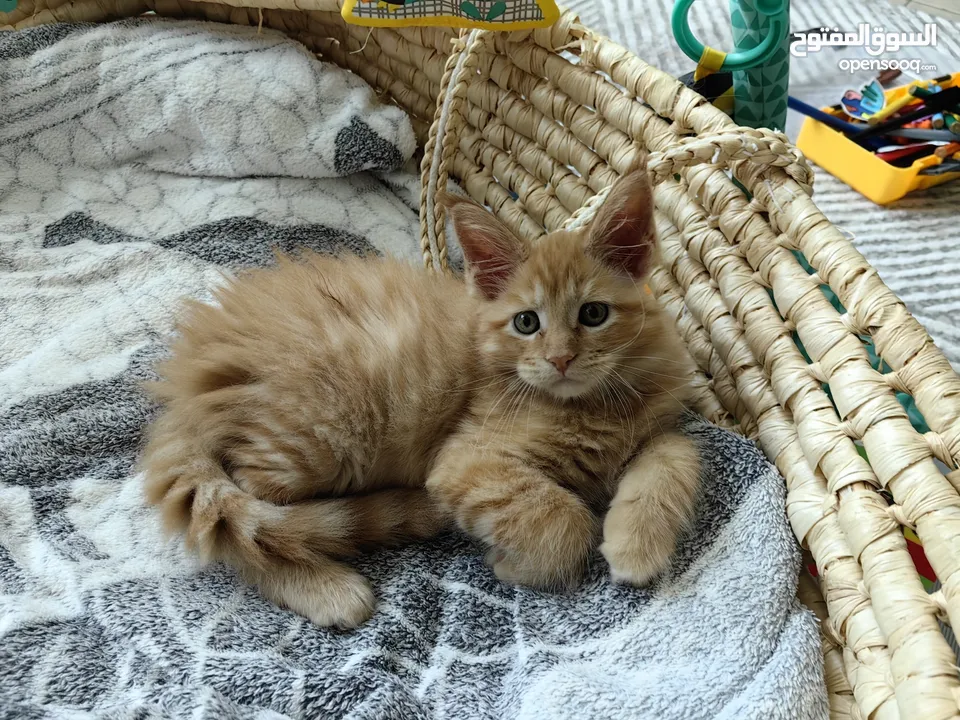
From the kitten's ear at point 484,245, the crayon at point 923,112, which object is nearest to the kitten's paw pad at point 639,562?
the kitten's ear at point 484,245

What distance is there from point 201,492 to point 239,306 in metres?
0.34

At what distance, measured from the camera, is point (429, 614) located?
117 centimetres

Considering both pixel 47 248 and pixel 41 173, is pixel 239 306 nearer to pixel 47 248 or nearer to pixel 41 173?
pixel 47 248

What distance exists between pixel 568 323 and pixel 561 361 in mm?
80

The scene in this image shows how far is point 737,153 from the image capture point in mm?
1264

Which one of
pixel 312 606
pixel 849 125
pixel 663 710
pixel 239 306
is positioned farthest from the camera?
pixel 849 125

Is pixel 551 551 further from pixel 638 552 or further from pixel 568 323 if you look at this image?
pixel 568 323

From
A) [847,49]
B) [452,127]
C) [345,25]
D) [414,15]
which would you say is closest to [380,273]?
[452,127]

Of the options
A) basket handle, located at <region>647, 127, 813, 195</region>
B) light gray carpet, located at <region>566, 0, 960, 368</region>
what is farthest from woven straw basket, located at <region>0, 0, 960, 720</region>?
light gray carpet, located at <region>566, 0, 960, 368</region>

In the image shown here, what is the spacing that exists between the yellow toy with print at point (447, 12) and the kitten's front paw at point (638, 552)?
1040 millimetres

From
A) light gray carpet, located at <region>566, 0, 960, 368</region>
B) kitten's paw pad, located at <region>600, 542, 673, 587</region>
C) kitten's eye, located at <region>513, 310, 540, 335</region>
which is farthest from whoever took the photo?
light gray carpet, located at <region>566, 0, 960, 368</region>

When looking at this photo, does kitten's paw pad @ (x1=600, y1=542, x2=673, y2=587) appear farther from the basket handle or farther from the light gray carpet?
the light gray carpet

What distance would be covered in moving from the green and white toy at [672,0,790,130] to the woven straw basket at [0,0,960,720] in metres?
0.23

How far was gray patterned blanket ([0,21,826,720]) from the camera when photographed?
102cm
